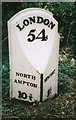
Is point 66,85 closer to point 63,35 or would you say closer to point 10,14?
point 63,35

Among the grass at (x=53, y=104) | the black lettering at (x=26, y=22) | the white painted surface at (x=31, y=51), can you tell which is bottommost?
the grass at (x=53, y=104)

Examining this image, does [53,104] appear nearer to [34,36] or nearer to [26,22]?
[34,36]

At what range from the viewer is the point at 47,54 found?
117 inches

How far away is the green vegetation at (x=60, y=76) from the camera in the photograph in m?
2.99

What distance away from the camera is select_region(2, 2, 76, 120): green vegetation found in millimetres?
2986

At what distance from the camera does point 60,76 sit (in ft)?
10.2

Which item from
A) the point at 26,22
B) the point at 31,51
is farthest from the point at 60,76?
the point at 26,22

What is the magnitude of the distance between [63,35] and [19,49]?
397 mm

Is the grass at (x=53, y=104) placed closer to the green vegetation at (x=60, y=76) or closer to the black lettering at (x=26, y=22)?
the green vegetation at (x=60, y=76)

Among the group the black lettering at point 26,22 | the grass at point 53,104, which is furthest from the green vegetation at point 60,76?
the black lettering at point 26,22

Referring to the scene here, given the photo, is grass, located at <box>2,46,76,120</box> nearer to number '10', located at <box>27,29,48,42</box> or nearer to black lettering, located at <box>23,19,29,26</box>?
number '10', located at <box>27,29,48,42</box>

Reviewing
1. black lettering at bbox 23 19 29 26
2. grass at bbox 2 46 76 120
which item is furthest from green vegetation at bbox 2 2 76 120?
black lettering at bbox 23 19 29 26

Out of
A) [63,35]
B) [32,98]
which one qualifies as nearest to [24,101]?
[32,98]

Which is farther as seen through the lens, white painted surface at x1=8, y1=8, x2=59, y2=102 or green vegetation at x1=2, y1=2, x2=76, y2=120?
green vegetation at x1=2, y1=2, x2=76, y2=120
